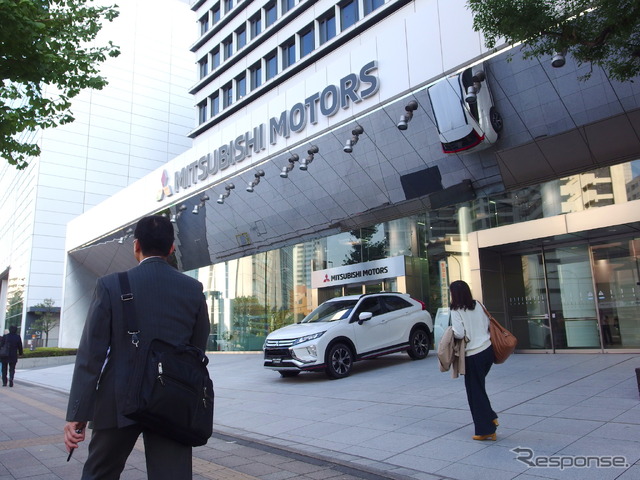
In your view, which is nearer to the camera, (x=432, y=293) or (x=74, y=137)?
(x=432, y=293)

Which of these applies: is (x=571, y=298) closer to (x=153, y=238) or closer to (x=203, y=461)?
(x=203, y=461)

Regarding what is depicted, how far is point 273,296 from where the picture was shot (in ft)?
70.0

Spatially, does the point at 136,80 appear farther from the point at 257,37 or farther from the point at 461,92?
the point at 461,92

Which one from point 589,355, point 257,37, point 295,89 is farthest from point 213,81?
point 589,355

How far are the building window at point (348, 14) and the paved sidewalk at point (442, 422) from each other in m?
19.2

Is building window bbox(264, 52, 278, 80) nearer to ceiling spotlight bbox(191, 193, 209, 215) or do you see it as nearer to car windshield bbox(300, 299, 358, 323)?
ceiling spotlight bbox(191, 193, 209, 215)

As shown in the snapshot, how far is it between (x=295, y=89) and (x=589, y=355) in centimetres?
1327

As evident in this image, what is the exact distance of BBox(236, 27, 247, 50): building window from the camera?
1303 inches

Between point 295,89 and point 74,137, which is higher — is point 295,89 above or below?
below

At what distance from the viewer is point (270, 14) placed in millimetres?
31000

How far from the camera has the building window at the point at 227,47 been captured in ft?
113

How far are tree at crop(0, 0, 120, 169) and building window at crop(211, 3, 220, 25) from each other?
97.6 feet

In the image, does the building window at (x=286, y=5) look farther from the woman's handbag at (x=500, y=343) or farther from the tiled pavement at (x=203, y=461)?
the woman's handbag at (x=500, y=343)

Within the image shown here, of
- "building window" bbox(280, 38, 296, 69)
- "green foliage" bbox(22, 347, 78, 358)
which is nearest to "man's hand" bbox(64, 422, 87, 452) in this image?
"green foliage" bbox(22, 347, 78, 358)
